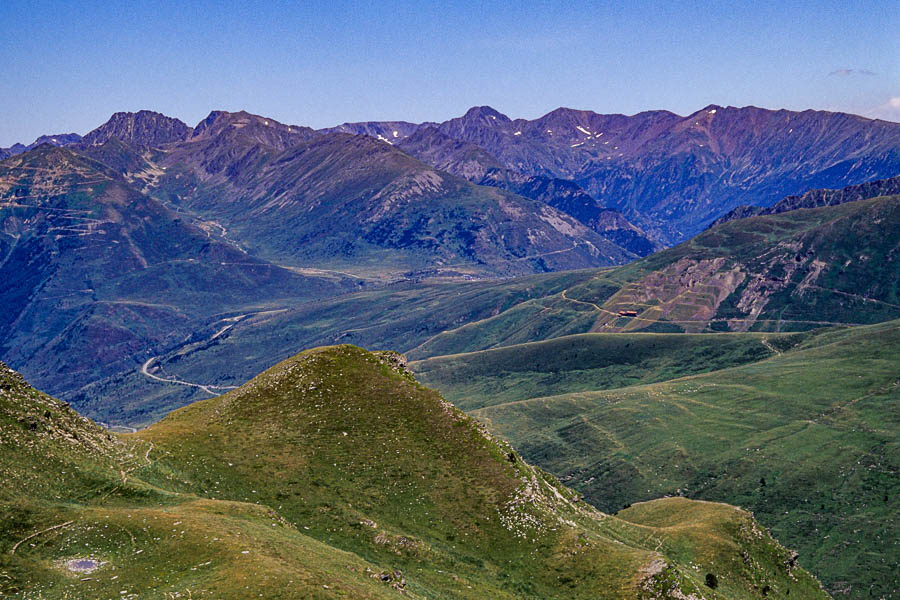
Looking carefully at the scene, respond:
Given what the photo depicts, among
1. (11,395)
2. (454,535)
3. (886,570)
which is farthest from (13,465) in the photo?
(886,570)

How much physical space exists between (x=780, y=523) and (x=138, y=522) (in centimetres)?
16069

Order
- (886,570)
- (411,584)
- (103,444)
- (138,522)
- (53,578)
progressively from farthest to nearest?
(886,570)
(103,444)
(411,584)
(138,522)
(53,578)

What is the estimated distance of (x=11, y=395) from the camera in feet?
228

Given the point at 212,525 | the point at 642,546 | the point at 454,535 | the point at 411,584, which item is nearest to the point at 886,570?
the point at 642,546

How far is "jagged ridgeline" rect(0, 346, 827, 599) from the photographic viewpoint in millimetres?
53969

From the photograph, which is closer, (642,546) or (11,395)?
(11,395)

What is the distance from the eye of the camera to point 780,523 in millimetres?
172875

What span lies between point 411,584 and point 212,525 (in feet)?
62.1

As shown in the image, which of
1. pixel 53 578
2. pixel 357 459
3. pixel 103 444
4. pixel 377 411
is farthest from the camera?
pixel 377 411

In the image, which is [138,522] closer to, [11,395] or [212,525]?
[212,525]

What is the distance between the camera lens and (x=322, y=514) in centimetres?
7575

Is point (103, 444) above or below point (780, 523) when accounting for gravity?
above

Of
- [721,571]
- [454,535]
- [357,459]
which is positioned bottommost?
[721,571]

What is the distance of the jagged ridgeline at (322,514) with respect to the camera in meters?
54.0
